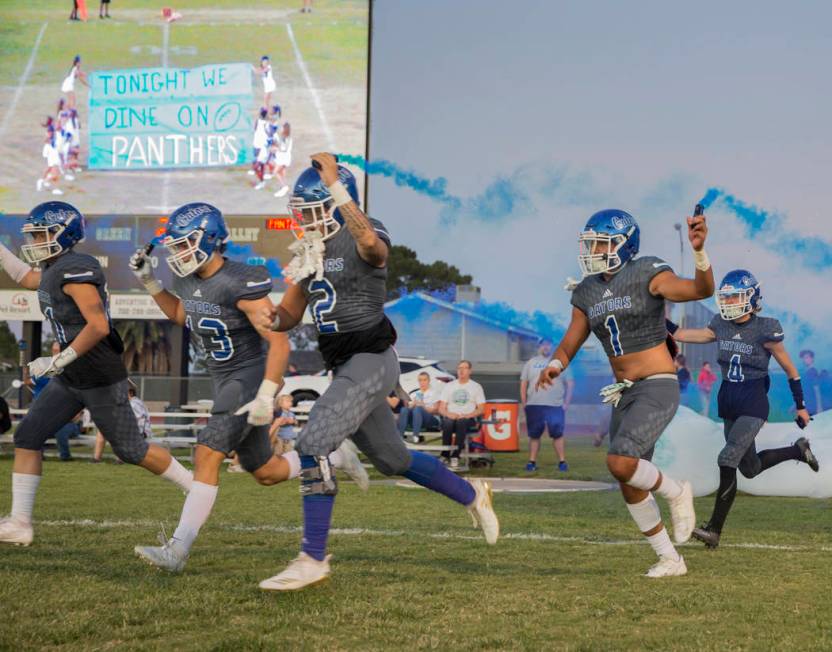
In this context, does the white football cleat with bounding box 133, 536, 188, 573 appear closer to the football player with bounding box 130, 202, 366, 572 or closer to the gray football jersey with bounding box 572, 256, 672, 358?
the football player with bounding box 130, 202, 366, 572

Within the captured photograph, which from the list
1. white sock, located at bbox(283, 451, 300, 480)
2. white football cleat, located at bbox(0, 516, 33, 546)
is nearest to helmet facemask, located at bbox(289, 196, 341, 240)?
white sock, located at bbox(283, 451, 300, 480)

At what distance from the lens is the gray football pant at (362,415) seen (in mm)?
5566

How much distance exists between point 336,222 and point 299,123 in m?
17.2

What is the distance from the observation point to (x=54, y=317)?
701 cm

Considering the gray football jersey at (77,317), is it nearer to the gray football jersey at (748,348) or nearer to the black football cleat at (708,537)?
the black football cleat at (708,537)

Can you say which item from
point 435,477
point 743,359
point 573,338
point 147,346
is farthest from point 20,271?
point 147,346

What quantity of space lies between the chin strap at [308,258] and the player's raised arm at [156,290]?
964mm

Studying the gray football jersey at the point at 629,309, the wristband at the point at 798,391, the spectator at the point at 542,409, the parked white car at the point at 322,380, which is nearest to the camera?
the gray football jersey at the point at 629,309

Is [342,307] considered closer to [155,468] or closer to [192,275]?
[192,275]

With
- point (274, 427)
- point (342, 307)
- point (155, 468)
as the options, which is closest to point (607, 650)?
point (342, 307)

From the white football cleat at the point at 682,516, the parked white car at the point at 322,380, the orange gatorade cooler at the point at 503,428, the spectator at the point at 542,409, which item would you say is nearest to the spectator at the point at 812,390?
the orange gatorade cooler at the point at 503,428

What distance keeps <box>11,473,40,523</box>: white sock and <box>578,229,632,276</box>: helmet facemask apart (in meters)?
3.54

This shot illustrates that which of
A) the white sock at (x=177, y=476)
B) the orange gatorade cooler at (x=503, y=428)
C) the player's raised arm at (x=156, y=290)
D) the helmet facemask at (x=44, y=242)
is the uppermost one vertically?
the helmet facemask at (x=44, y=242)

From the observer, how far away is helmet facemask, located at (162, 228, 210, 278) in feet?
20.3
